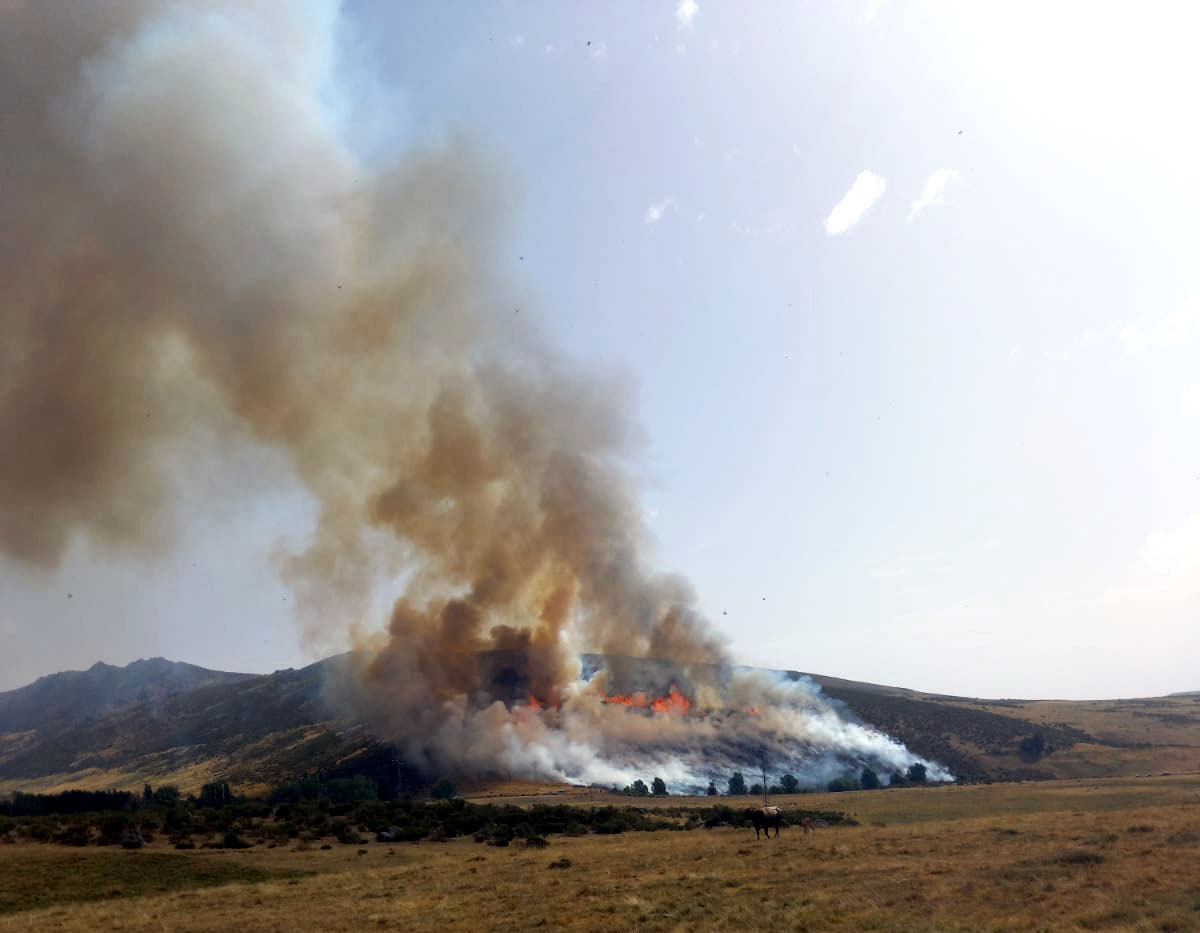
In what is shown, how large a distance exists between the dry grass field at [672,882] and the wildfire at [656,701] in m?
83.6

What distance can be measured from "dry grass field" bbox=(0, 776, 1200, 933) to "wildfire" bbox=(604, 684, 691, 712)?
274ft

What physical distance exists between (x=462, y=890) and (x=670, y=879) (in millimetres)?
8330

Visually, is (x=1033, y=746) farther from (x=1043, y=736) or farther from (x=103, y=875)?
(x=103, y=875)

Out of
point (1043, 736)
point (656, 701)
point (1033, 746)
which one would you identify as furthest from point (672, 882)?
point (1043, 736)

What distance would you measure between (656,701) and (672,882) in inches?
4313

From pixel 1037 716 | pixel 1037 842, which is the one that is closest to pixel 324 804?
pixel 1037 842

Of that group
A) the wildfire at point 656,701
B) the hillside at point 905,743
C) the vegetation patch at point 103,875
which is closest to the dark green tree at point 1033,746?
the hillside at point 905,743

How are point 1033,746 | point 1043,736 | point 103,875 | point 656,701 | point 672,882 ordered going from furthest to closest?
point 656,701
point 1043,736
point 1033,746
point 103,875
point 672,882

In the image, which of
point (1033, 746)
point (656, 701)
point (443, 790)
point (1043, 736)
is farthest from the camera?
point (656, 701)

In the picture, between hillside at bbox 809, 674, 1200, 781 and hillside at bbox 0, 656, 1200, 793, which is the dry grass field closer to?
hillside at bbox 0, 656, 1200, 793

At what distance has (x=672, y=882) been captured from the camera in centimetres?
2975

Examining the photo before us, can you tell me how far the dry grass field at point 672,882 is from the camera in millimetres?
22156

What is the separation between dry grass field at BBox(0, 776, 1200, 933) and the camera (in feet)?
72.7

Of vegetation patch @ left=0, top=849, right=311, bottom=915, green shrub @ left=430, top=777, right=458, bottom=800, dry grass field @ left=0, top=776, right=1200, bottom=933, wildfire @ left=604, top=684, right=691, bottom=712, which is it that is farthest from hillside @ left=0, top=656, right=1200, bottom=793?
dry grass field @ left=0, top=776, right=1200, bottom=933
